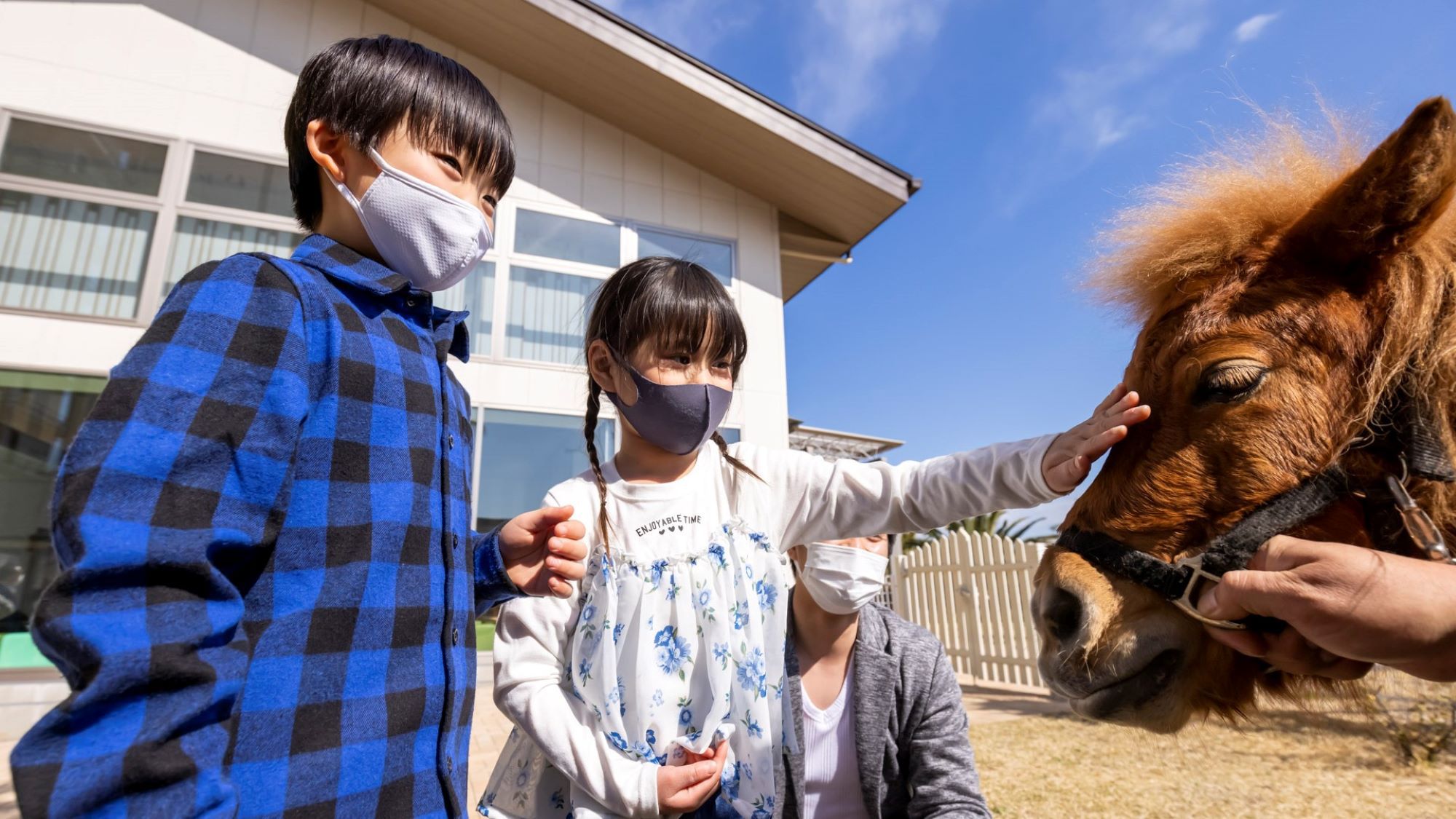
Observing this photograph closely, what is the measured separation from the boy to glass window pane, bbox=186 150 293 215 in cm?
760

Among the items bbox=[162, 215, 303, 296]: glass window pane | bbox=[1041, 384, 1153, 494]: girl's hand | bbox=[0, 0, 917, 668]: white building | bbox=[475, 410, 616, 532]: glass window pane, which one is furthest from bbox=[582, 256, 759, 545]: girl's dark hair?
bbox=[162, 215, 303, 296]: glass window pane

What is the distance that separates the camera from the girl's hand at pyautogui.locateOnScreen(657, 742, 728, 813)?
1393 millimetres

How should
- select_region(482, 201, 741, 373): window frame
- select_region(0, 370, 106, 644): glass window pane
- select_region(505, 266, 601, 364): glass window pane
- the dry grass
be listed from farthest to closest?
select_region(505, 266, 601, 364): glass window pane, select_region(482, 201, 741, 373): window frame, select_region(0, 370, 106, 644): glass window pane, the dry grass

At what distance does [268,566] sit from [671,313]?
108 centimetres

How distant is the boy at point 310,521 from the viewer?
2.45 ft

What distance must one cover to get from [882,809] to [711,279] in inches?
63.4

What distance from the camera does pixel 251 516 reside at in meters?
0.93

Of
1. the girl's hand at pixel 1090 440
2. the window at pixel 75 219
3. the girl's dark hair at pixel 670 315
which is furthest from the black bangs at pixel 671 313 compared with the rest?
the window at pixel 75 219

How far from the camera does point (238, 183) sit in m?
7.59

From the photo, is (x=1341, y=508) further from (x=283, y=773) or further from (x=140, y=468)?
(x=140, y=468)

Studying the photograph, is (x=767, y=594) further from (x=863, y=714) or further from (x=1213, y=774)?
(x=1213, y=774)

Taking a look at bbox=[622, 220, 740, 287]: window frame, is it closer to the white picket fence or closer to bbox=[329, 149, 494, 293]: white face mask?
the white picket fence

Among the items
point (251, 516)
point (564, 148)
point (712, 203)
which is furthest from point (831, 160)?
point (251, 516)

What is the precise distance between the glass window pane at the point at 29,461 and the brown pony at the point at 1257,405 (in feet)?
27.1
